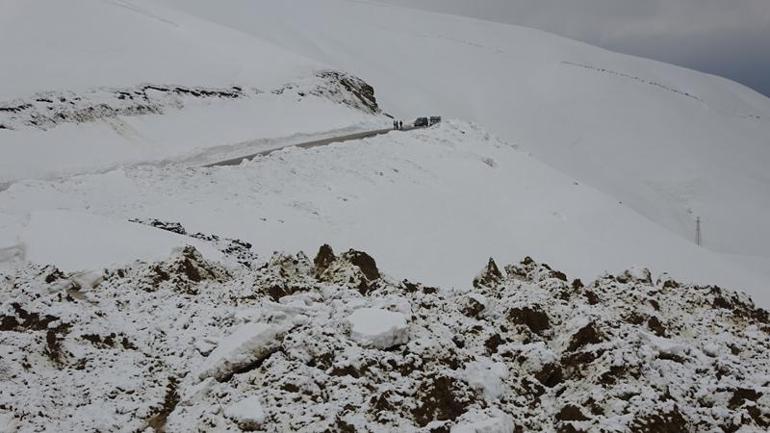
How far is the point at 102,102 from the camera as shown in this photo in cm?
2573

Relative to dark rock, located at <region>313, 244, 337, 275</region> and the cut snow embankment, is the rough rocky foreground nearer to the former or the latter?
dark rock, located at <region>313, 244, 337, 275</region>

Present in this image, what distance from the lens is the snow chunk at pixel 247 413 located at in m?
5.60

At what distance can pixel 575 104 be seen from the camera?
6794 cm

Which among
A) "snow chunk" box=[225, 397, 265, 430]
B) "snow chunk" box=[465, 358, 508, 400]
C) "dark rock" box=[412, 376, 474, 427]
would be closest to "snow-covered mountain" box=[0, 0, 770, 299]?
"snow chunk" box=[225, 397, 265, 430]

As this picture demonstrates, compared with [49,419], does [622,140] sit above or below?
above

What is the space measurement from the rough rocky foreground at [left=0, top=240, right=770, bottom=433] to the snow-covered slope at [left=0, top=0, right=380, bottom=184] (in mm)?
15037

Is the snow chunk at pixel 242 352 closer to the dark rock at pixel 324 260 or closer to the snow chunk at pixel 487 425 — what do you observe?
the snow chunk at pixel 487 425

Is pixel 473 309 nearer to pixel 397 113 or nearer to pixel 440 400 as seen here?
pixel 440 400

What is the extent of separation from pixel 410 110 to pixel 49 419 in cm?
5244

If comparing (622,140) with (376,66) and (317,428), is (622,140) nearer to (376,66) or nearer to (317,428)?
(376,66)

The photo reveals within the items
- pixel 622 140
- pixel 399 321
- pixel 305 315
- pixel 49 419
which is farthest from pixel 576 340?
pixel 622 140

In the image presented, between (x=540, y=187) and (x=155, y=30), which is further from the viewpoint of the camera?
(x=155, y=30)

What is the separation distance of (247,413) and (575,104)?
6740cm

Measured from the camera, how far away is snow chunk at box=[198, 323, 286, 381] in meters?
6.32
